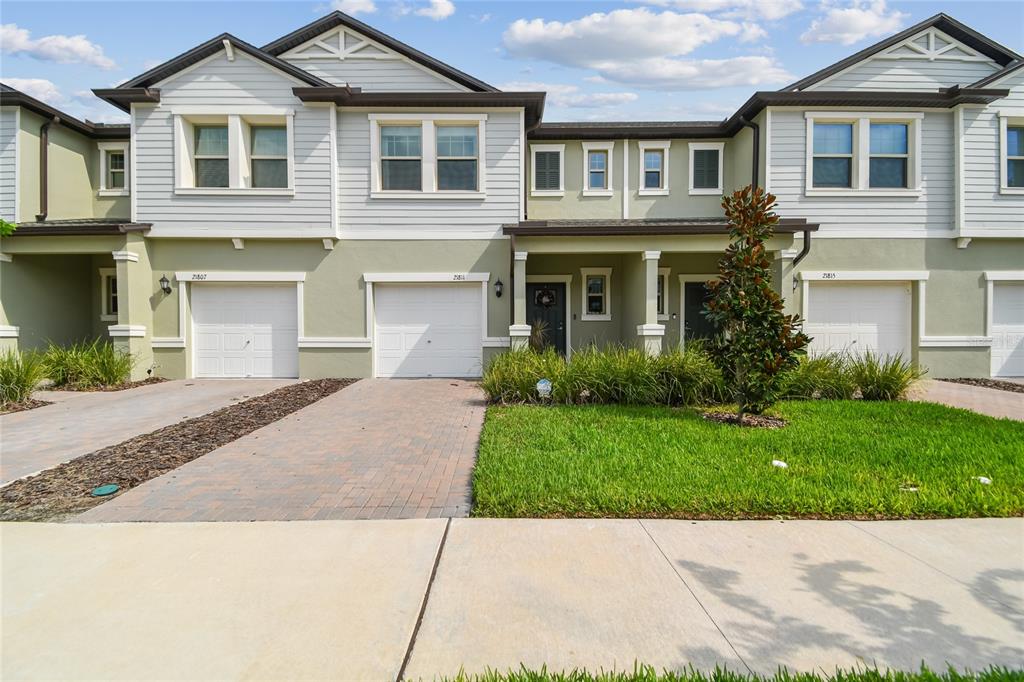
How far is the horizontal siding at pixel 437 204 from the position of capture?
12.9 m

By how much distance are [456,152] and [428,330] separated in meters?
4.39

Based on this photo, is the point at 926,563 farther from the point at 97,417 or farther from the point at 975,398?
the point at 97,417

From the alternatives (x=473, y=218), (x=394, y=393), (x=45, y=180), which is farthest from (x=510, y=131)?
(x=45, y=180)

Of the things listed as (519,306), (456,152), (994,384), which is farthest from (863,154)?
(456,152)

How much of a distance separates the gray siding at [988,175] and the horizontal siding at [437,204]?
11.1 m

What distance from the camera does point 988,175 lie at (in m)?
13.2

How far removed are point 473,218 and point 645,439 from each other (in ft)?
26.4

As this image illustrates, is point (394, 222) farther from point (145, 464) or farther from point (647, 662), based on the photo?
point (647, 662)

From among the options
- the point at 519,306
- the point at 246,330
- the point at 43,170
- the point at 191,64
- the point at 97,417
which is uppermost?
the point at 191,64

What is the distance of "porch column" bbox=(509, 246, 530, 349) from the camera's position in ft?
40.4

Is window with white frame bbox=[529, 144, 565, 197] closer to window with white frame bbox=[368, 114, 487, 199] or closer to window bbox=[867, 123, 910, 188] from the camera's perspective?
window with white frame bbox=[368, 114, 487, 199]

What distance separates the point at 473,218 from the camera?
42.6 ft

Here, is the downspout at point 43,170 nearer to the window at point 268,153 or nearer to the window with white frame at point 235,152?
the window with white frame at point 235,152

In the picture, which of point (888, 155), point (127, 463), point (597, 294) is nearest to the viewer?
point (127, 463)
